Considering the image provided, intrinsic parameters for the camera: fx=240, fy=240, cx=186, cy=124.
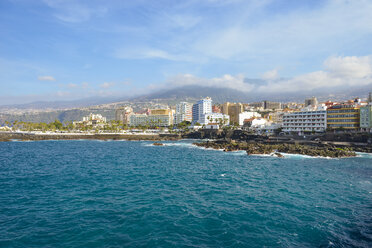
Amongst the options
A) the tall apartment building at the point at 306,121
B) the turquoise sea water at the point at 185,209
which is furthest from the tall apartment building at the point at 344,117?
the turquoise sea water at the point at 185,209

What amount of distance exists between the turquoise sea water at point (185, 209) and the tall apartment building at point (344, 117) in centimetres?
5187

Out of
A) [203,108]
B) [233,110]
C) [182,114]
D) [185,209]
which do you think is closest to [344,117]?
[185,209]

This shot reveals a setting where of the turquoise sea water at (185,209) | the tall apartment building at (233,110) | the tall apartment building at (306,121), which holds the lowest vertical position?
the turquoise sea water at (185,209)

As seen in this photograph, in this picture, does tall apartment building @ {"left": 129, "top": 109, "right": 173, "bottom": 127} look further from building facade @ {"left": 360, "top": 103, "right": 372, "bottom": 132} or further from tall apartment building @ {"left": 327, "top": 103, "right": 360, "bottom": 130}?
building facade @ {"left": 360, "top": 103, "right": 372, "bottom": 132}

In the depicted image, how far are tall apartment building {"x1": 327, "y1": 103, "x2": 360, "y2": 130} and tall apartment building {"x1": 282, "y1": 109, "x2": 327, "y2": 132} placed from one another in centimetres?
175

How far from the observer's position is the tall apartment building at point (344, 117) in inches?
2864

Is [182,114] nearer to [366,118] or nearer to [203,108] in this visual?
[203,108]

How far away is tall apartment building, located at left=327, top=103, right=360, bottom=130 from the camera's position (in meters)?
72.8

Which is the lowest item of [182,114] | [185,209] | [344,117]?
[185,209]

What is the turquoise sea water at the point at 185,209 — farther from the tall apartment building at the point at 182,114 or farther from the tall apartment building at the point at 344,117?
the tall apartment building at the point at 182,114

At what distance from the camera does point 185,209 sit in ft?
57.5

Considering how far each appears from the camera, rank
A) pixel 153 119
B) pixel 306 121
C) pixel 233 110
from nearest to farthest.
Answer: pixel 306 121 → pixel 153 119 → pixel 233 110

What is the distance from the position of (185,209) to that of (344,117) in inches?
2992

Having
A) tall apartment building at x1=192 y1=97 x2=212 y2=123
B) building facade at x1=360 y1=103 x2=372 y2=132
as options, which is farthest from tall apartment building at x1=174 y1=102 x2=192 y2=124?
building facade at x1=360 y1=103 x2=372 y2=132
